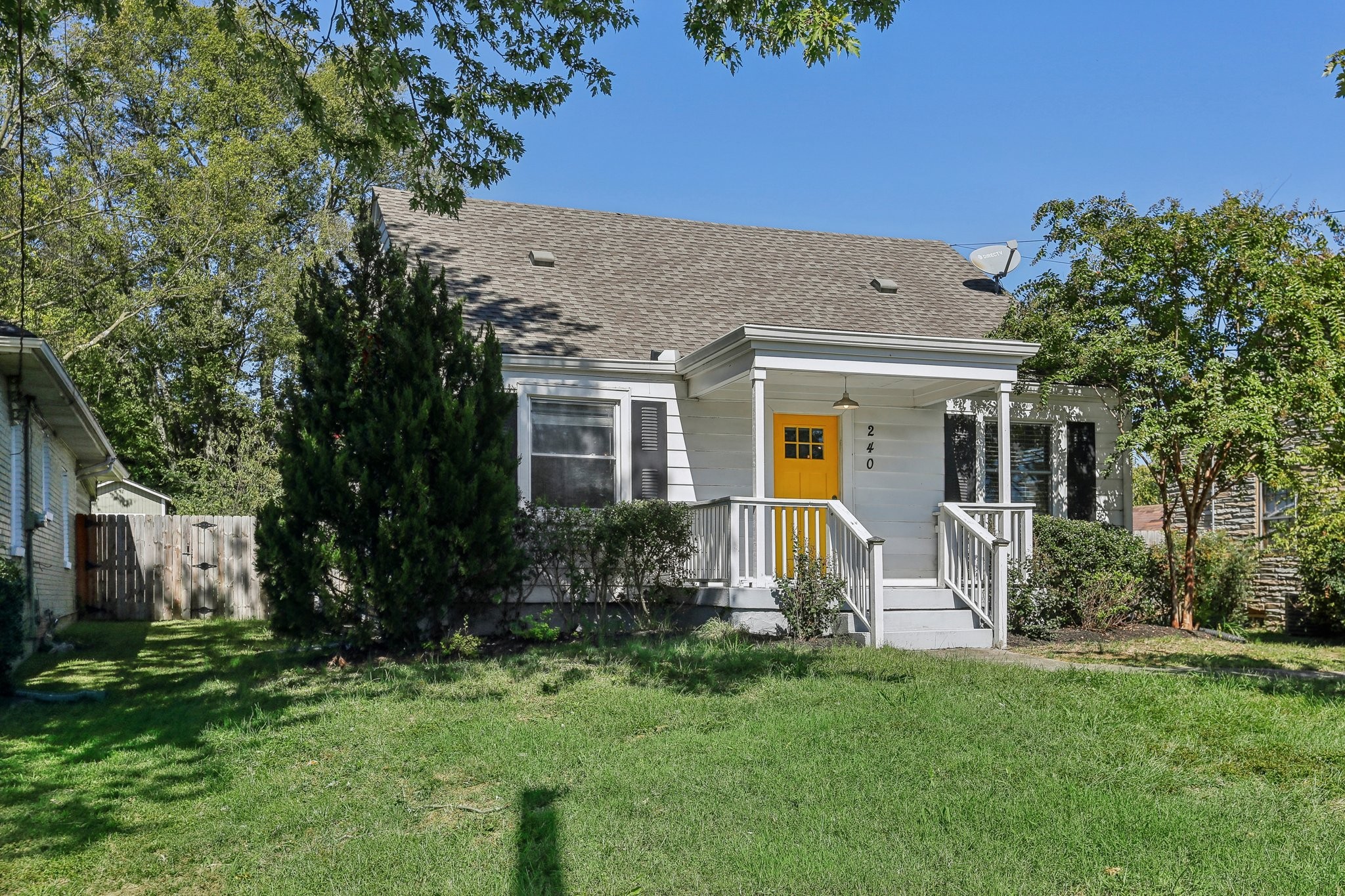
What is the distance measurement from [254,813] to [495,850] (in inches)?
52.3

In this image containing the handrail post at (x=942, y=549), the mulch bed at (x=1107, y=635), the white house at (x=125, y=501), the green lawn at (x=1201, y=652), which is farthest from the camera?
the white house at (x=125, y=501)

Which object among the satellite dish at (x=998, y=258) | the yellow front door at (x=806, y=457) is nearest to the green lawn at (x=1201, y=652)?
the yellow front door at (x=806, y=457)

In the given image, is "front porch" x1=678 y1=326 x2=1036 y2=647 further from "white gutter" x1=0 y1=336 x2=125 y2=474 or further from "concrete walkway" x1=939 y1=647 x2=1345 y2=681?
"white gutter" x1=0 y1=336 x2=125 y2=474

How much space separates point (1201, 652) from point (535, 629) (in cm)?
641

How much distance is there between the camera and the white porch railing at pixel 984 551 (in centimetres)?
1034

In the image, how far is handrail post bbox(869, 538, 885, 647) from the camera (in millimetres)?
9578

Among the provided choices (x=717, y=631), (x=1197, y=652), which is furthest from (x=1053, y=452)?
(x=717, y=631)

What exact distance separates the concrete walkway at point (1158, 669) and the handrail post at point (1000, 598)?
2.37 ft

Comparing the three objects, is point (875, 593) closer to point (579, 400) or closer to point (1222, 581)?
point (579, 400)

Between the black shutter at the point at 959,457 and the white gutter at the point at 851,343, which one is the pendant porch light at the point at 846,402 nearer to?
the white gutter at the point at 851,343

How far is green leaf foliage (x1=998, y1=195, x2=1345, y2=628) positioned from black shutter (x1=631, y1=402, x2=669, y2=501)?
14.7 ft

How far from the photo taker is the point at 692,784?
5.14 m

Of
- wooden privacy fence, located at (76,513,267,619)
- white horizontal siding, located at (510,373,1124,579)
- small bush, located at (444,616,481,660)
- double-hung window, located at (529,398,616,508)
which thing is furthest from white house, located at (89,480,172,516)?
small bush, located at (444,616,481,660)

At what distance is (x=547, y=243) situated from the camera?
14.5 metres
